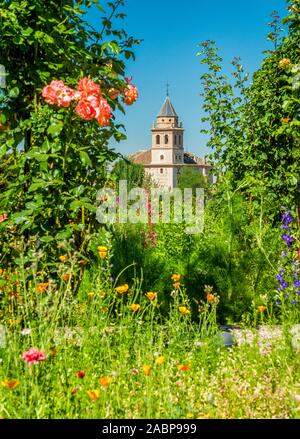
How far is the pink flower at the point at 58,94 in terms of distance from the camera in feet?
11.0

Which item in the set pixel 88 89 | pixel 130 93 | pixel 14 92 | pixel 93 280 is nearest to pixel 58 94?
pixel 88 89

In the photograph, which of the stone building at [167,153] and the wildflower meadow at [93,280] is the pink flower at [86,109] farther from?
the stone building at [167,153]

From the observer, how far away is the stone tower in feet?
371

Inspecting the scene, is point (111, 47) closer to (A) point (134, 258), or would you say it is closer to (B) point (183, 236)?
(A) point (134, 258)

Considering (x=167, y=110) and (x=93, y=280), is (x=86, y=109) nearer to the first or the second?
(x=93, y=280)

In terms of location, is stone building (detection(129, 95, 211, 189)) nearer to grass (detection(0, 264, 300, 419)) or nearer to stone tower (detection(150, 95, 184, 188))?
stone tower (detection(150, 95, 184, 188))

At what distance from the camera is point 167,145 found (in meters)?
118

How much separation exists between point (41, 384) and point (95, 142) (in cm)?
169

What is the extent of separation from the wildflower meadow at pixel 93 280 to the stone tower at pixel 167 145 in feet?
345

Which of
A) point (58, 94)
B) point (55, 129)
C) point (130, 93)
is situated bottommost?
point (55, 129)

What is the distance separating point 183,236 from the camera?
6074 mm

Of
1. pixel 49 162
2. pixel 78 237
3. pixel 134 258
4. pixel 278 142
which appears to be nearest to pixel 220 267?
pixel 134 258

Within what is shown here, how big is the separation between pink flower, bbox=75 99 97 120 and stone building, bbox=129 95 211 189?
10686 centimetres

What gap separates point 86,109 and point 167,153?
113 m
